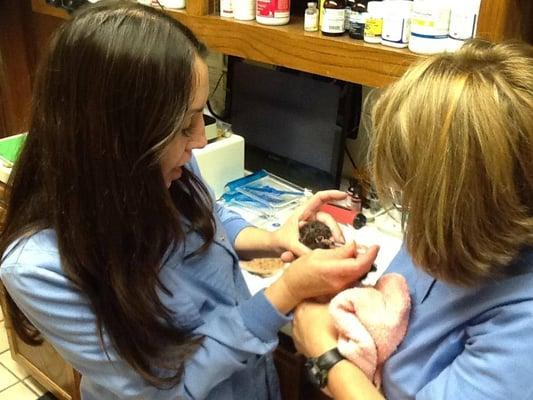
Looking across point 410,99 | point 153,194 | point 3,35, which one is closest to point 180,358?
point 153,194

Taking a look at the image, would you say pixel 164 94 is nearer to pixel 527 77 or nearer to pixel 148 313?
pixel 148 313

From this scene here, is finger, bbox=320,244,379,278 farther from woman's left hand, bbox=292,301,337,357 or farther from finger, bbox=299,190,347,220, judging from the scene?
finger, bbox=299,190,347,220

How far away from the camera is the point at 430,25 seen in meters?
1.16

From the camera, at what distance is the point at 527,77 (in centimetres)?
71

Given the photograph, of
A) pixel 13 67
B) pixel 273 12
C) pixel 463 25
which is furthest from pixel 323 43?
pixel 13 67

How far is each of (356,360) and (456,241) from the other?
25cm

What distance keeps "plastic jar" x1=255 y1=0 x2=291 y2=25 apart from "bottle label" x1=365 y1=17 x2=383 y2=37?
0.23m

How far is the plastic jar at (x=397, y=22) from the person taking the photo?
1213 mm

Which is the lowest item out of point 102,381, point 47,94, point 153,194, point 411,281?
point 102,381

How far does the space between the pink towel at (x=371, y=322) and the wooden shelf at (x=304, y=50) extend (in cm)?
50

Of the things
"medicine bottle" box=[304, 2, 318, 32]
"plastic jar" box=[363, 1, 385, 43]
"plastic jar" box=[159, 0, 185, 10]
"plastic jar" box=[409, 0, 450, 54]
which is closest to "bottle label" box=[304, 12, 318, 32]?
"medicine bottle" box=[304, 2, 318, 32]

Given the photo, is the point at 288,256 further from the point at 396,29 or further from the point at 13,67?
the point at 13,67

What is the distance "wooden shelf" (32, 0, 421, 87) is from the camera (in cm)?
124

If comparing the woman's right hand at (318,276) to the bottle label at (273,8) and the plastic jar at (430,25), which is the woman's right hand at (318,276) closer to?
the plastic jar at (430,25)
